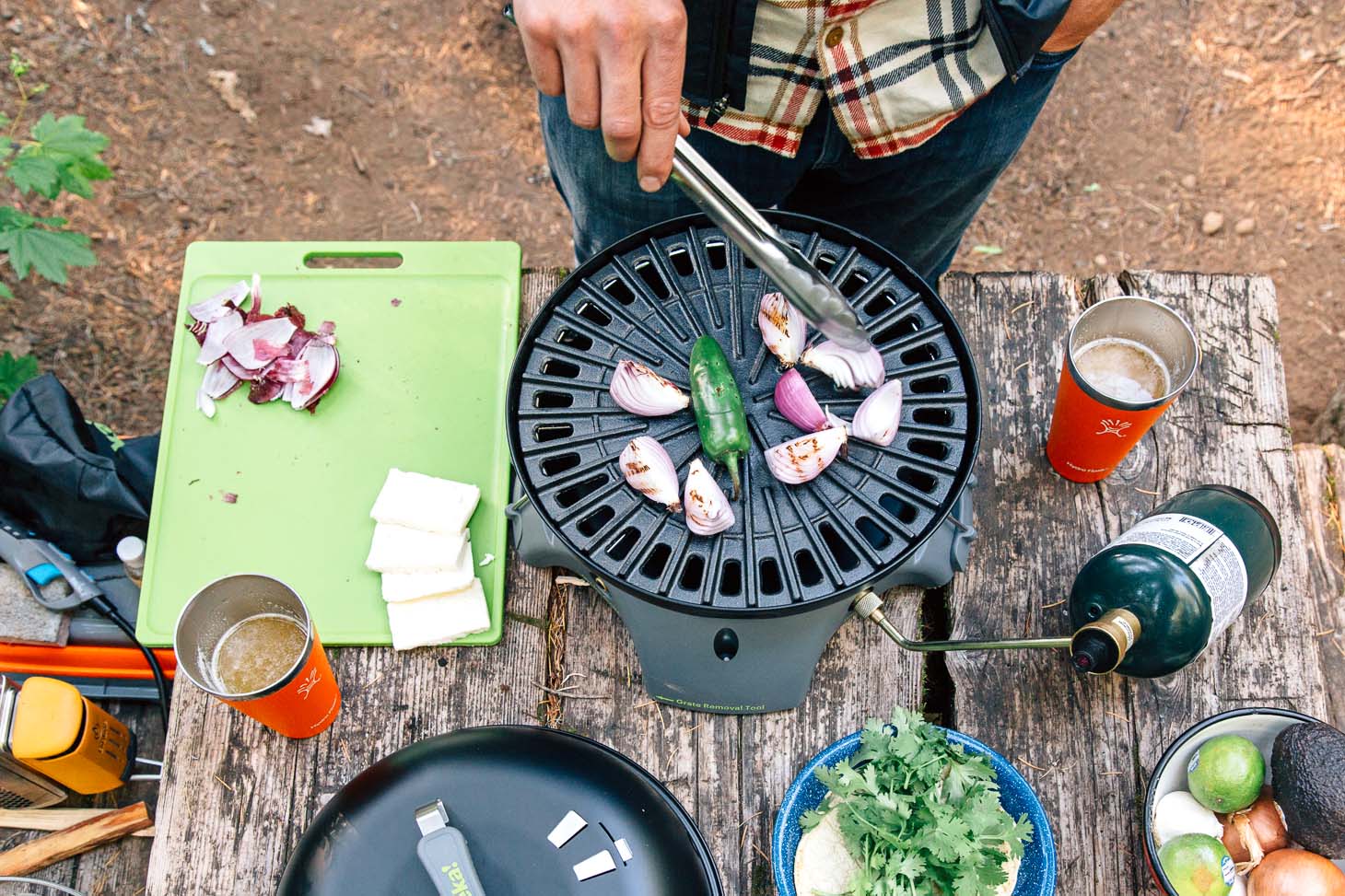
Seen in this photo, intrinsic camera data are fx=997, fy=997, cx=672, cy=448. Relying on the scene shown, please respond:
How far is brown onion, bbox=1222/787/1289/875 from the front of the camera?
4.90 feet

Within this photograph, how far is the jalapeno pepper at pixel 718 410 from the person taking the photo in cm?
143

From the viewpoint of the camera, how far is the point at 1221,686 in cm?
176

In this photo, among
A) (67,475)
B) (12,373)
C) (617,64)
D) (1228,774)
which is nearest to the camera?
(617,64)

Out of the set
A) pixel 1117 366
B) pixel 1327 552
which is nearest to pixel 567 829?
pixel 1117 366

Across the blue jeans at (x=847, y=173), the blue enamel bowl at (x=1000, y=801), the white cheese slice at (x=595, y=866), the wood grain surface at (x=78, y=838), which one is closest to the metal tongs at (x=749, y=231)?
the blue jeans at (x=847, y=173)

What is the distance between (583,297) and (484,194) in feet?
6.75

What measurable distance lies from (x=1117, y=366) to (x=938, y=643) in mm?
581

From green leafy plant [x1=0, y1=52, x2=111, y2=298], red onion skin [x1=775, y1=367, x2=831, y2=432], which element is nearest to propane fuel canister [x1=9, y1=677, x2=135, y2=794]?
green leafy plant [x1=0, y1=52, x2=111, y2=298]

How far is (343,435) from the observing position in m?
2.00

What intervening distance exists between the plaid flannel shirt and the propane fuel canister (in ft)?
5.30

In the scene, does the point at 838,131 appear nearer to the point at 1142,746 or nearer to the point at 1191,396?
the point at 1191,396

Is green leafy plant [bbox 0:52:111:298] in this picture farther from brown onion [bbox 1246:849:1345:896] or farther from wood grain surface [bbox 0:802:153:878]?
brown onion [bbox 1246:849:1345:896]

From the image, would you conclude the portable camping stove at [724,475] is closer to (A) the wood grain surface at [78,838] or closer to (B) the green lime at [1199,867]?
(B) the green lime at [1199,867]

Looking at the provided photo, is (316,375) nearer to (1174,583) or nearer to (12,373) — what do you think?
(12,373)
